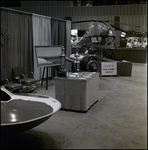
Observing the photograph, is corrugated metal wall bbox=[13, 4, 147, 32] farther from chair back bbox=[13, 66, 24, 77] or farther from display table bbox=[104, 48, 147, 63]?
chair back bbox=[13, 66, 24, 77]

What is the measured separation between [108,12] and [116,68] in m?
8.56

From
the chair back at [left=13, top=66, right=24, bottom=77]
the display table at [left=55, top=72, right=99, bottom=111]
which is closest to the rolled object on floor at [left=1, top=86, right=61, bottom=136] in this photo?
the display table at [left=55, top=72, right=99, bottom=111]

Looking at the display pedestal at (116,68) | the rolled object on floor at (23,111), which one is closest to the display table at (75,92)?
the rolled object on floor at (23,111)

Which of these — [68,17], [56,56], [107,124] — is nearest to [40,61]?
[56,56]

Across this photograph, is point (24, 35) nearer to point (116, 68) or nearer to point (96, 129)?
→ point (116, 68)

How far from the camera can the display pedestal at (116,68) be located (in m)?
9.36

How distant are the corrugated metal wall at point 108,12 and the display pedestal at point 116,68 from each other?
7.94 m

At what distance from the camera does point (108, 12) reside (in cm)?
1686

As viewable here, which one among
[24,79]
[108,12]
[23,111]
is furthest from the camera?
[108,12]

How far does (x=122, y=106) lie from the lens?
5.05 m

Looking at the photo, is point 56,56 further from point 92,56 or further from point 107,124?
point 107,124

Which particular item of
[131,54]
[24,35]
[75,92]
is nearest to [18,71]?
[24,35]

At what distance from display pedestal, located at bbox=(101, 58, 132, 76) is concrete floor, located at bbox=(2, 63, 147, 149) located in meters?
3.84

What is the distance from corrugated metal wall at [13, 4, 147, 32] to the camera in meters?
16.8
